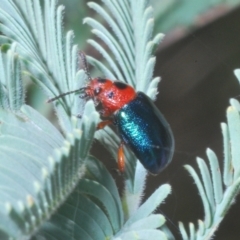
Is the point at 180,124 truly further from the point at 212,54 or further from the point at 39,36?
the point at 39,36

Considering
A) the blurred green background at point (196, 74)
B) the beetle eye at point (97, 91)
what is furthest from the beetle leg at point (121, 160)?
the blurred green background at point (196, 74)

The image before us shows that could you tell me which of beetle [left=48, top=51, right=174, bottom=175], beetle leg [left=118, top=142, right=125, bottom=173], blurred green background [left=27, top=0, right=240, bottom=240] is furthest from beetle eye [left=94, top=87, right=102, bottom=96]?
blurred green background [left=27, top=0, right=240, bottom=240]

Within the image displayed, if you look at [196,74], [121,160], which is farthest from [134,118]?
[196,74]

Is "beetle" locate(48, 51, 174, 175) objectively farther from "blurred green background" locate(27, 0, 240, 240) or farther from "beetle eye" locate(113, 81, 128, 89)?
"blurred green background" locate(27, 0, 240, 240)

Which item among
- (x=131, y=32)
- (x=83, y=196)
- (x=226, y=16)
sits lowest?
(x=83, y=196)

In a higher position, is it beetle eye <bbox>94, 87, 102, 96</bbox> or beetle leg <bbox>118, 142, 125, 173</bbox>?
beetle eye <bbox>94, 87, 102, 96</bbox>

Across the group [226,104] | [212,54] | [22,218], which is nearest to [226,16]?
[212,54]

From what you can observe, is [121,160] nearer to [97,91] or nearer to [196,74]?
[97,91]

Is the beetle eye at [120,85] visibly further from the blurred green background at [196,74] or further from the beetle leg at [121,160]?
the blurred green background at [196,74]

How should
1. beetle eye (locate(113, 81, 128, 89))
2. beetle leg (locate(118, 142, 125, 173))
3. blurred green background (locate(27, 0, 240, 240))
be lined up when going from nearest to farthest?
beetle leg (locate(118, 142, 125, 173)) → beetle eye (locate(113, 81, 128, 89)) → blurred green background (locate(27, 0, 240, 240))
